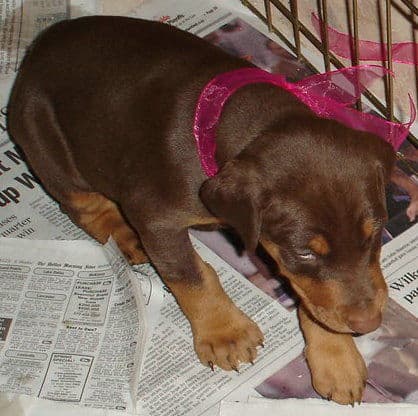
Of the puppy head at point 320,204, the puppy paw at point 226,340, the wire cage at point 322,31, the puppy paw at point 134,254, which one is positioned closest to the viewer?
the puppy head at point 320,204

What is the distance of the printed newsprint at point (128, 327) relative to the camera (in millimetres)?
2104

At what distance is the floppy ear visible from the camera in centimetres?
164

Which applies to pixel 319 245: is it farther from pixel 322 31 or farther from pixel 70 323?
pixel 322 31

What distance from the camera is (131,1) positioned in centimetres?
295

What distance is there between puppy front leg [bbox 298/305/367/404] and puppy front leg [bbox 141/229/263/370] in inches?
6.3

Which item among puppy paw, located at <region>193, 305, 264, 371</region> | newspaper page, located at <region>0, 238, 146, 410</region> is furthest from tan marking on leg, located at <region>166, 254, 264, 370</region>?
newspaper page, located at <region>0, 238, 146, 410</region>

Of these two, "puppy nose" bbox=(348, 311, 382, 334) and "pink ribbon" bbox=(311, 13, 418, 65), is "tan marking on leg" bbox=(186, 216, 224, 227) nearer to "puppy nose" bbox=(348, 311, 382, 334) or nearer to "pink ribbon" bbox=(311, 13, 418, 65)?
"puppy nose" bbox=(348, 311, 382, 334)

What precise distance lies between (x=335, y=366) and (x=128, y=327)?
0.53 metres

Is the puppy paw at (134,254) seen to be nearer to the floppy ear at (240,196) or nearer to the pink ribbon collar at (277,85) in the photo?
the pink ribbon collar at (277,85)

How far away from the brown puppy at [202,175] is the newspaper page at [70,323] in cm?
11

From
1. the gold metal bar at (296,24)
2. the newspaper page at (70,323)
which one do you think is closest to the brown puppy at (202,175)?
the newspaper page at (70,323)

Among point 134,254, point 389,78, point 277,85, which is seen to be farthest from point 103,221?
point 389,78

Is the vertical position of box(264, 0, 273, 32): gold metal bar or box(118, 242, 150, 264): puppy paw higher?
box(264, 0, 273, 32): gold metal bar

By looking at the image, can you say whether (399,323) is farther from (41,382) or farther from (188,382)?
(41,382)
